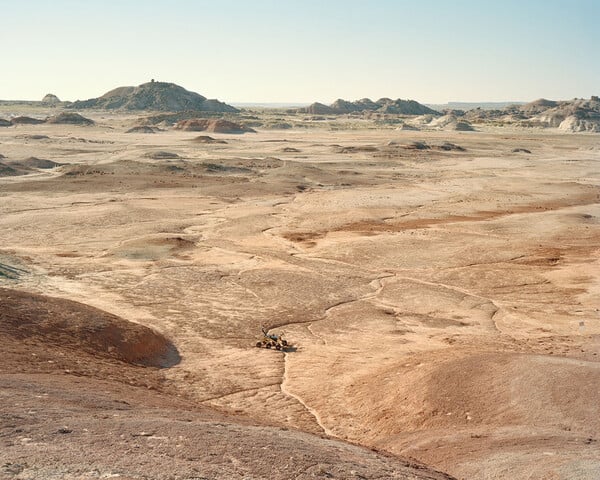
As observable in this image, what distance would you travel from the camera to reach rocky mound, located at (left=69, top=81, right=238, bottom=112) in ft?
418

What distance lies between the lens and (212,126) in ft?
272

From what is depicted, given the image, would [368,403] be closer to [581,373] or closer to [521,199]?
[581,373]

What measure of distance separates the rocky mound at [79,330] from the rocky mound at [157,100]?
4399 inches

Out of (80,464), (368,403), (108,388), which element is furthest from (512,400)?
(80,464)

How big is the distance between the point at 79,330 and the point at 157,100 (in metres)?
122

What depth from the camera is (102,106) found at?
5423 inches

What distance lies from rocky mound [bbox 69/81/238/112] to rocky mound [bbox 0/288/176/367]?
11172 centimetres

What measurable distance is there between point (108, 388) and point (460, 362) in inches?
228

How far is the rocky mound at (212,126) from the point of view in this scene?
8262 cm

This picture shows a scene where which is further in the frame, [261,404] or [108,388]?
[261,404]

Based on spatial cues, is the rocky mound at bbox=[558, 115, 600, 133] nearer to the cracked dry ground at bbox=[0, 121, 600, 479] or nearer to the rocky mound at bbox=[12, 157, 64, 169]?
the cracked dry ground at bbox=[0, 121, 600, 479]

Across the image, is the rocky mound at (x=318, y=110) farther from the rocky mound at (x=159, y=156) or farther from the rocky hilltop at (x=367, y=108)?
the rocky mound at (x=159, y=156)

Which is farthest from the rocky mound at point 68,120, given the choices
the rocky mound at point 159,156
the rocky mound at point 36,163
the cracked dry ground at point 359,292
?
the cracked dry ground at point 359,292

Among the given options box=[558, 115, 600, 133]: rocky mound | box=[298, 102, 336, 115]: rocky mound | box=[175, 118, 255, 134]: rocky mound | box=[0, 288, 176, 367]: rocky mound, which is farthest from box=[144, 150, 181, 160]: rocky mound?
box=[298, 102, 336, 115]: rocky mound
